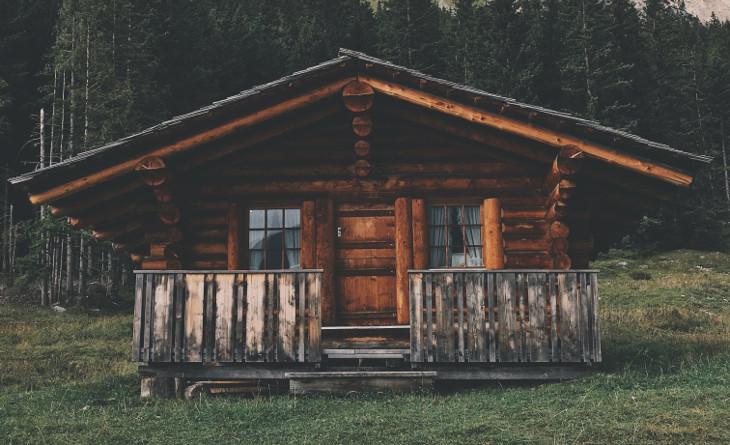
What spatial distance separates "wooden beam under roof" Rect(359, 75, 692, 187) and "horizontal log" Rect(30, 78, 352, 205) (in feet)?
2.54

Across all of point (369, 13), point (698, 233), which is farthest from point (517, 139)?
point (369, 13)

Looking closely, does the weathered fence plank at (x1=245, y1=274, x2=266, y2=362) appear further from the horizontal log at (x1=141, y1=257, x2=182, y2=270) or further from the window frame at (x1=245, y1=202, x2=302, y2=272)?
the horizontal log at (x1=141, y1=257, x2=182, y2=270)

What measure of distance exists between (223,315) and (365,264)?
283 centimetres

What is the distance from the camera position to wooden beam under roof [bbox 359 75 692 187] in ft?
29.5

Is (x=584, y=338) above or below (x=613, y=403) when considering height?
above

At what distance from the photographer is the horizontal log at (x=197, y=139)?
944 centimetres

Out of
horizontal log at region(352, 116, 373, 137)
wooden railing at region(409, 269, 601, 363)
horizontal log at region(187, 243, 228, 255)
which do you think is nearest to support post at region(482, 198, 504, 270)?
wooden railing at region(409, 269, 601, 363)

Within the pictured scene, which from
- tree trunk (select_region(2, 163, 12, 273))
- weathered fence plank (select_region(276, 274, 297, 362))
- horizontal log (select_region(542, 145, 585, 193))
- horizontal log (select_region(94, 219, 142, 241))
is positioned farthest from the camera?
tree trunk (select_region(2, 163, 12, 273))

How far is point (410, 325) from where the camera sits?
8.77 meters

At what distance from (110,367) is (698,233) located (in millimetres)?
38938

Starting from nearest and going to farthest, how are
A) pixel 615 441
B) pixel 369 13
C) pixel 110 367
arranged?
1. pixel 615 441
2. pixel 110 367
3. pixel 369 13

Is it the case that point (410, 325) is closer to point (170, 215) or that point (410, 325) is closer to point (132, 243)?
point (170, 215)

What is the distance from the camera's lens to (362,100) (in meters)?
9.56

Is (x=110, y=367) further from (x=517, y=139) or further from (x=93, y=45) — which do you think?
(x=93, y=45)
